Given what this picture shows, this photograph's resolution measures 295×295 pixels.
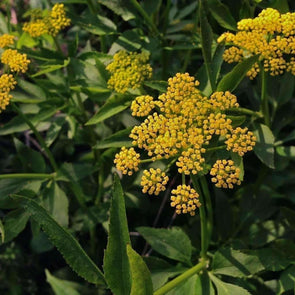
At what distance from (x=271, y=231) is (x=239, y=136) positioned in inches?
49.0

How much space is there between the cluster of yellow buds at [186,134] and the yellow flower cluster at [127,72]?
409mm

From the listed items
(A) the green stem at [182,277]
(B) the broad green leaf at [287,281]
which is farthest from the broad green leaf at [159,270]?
(B) the broad green leaf at [287,281]

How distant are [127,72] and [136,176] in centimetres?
96

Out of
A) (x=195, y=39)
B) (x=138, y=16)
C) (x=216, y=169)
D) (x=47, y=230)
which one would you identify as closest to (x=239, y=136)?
(x=216, y=169)

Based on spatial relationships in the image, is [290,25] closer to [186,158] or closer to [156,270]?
[186,158]

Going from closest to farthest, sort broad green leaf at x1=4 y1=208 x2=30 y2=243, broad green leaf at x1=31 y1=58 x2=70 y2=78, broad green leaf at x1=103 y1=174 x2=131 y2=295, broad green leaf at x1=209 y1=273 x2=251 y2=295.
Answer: broad green leaf at x1=103 y1=174 x2=131 y2=295
broad green leaf at x1=209 y1=273 x2=251 y2=295
broad green leaf at x1=31 y1=58 x2=70 y2=78
broad green leaf at x1=4 y1=208 x2=30 y2=243

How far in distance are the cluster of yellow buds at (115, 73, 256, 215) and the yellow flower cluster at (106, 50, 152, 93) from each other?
0.41 meters

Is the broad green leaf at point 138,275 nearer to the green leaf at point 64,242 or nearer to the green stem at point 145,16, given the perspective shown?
the green leaf at point 64,242

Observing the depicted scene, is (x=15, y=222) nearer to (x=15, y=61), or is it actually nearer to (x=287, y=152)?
(x=15, y=61)

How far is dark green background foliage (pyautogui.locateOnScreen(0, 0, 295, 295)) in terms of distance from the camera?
8.52 feet

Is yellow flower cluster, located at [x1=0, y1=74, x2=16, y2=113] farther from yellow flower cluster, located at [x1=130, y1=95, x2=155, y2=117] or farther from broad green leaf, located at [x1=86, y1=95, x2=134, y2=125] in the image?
yellow flower cluster, located at [x1=130, y1=95, x2=155, y2=117]

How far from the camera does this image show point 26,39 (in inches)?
126

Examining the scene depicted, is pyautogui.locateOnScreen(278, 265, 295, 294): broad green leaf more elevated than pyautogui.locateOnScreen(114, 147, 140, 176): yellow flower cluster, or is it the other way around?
pyautogui.locateOnScreen(114, 147, 140, 176): yellow flower cluster

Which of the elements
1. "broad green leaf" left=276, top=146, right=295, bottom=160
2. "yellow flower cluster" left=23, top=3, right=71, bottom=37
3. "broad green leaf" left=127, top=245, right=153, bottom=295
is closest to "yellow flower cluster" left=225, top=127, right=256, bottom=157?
"broad green leaf" left=127, top=245, right=153, bottom=295
